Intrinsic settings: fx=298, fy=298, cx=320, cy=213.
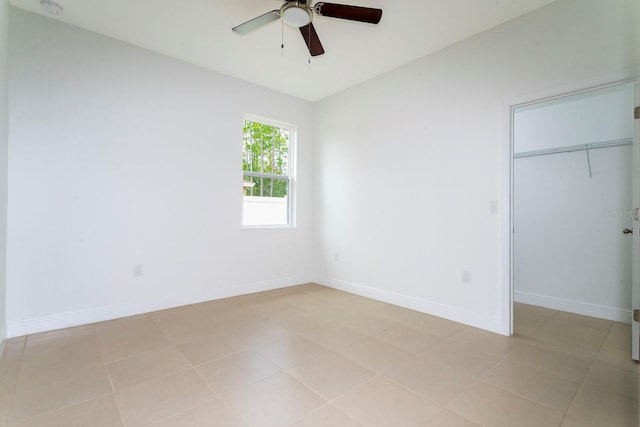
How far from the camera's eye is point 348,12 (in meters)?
2.15

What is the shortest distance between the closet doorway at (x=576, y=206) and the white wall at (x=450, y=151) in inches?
14.5

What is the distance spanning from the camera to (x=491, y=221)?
2809mm

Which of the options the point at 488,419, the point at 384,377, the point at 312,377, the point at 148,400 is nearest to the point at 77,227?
the point at 148,400

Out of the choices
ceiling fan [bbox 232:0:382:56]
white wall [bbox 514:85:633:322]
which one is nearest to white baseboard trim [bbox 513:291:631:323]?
white wall [bbox 514:85:633:322]

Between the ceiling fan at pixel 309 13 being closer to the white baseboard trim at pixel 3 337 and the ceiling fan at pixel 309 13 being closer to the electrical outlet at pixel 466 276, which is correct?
the electrical outlet at pixel 466 276

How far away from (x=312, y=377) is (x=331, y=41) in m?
3.00

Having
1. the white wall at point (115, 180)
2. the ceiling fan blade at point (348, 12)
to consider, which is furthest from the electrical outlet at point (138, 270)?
the ceiling fan blade at point (348, 12)

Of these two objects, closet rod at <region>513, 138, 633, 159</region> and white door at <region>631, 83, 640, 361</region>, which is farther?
closet rod at <region>513, 138, 633, 159</region>

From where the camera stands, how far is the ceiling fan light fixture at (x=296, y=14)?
6.93 feet

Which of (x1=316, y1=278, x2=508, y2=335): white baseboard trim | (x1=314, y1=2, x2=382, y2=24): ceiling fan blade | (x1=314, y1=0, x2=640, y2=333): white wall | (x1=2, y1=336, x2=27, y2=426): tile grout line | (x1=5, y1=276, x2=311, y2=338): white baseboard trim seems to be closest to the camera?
(x1=2, y1=336, x2=27, y2=426): tile grout line

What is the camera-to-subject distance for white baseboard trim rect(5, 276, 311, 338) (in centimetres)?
259

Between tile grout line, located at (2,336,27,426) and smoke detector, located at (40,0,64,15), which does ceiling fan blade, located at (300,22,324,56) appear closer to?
smoke detector, located at (40,0,64,15)

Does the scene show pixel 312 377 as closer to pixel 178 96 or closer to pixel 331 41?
pixel 331 41

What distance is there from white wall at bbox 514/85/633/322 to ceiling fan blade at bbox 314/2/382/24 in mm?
1617
